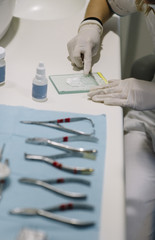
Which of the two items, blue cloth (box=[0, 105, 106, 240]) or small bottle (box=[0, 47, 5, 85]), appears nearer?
blue cloth (box=[0, 105, 106, 240])

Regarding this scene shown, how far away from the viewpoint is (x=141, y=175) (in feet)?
3.39

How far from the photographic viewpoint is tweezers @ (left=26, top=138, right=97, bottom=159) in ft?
2.49

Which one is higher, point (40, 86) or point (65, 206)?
point (40, 86)

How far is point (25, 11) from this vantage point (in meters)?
1.48

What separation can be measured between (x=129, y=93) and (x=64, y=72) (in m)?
0.21

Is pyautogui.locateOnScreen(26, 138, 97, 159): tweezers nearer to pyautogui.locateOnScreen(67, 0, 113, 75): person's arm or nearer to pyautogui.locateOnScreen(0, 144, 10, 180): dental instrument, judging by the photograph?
pyautogui.locateOnScreen(0, 144, 10, 180): dental instrument

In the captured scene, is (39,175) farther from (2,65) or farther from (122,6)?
(122,6)

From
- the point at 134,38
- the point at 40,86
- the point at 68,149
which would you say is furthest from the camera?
the point at 134,38

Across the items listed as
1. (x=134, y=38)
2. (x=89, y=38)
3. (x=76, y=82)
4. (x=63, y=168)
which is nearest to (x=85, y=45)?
(x=89, y=38)

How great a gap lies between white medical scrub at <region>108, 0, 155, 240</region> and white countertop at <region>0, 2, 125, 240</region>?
8.0 inches

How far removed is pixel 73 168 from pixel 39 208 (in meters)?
0.12

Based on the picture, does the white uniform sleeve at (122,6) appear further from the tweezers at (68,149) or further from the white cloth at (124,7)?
the tweezers at (68,149)

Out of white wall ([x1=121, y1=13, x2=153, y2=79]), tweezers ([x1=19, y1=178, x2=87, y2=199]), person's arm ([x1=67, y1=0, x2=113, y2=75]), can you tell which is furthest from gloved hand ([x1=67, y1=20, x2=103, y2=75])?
white wall ([x1=121, y1=13, x2=153, y2=79])

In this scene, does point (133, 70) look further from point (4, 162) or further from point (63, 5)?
point (4, 162)
